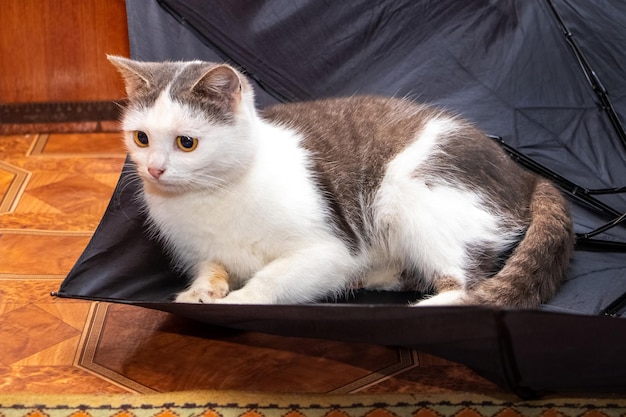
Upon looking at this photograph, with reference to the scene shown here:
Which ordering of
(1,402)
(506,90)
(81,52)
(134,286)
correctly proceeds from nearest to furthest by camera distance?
(1,402), (134,286), (506,90), (81,52)

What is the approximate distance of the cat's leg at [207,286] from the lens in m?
1.49

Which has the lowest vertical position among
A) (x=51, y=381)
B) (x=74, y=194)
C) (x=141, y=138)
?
(x=51, y=381)

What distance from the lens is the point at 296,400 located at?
1.44 meters

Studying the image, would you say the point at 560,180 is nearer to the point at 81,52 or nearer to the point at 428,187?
the point at 428,187

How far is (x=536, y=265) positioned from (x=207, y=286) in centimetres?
62

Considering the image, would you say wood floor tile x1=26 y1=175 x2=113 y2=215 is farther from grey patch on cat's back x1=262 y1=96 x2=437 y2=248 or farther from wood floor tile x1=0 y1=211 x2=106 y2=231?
grey patch on cat's back x1=262 y1=96 x2=437 y2=248

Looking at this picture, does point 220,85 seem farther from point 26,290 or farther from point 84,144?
point 84,144

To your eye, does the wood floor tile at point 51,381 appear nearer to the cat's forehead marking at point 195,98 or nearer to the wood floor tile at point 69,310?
the wood floor tile at point 69,310

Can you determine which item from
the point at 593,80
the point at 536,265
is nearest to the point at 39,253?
the point at 536,265

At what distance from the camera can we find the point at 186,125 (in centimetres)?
143

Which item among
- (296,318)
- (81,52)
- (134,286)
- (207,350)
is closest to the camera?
(296,318)

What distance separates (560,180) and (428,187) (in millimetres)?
405

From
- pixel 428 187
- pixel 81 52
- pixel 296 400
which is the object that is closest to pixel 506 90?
pixel 428 187

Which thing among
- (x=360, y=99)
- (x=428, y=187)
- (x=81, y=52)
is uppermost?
(x=81, y=52)
